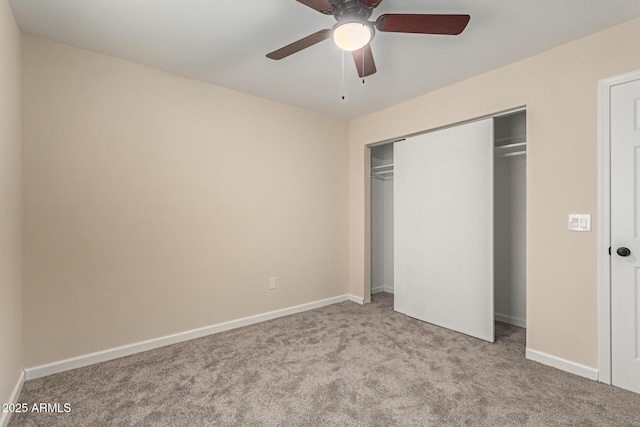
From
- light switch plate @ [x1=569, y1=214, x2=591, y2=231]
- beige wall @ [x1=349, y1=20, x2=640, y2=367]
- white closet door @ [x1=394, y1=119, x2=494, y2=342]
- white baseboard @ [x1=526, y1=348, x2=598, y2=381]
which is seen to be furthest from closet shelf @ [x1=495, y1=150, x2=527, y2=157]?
white baseboard @ [x1=526, y1=348, x2=598, y2=381]

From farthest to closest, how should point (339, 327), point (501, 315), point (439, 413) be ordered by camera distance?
1. point (501, 315)
2. point (339, 327)
3. point (439, 413)

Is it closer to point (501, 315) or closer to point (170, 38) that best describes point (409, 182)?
point (501, 315)

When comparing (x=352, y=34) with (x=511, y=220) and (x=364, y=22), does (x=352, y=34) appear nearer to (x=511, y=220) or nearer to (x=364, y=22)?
(x=364, y=22)

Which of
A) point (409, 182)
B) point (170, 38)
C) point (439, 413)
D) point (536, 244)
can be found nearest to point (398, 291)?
point (409, 182)

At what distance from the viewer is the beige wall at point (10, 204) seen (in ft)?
5.77

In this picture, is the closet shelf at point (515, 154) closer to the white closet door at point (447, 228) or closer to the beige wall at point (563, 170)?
the white closet door at point (447, 228)

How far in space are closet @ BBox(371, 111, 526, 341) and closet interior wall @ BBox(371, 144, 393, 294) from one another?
84 centimetres

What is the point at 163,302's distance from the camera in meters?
2.82

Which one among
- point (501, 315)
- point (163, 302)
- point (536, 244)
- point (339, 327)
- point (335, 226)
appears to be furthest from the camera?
point (335, 226)

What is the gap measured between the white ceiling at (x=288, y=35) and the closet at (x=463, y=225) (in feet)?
2.25

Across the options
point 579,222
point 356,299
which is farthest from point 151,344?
point 579,222

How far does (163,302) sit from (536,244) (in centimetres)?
318

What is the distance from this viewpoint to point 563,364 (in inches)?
93.3

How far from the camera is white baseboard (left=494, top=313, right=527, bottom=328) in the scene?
10.8 ft
